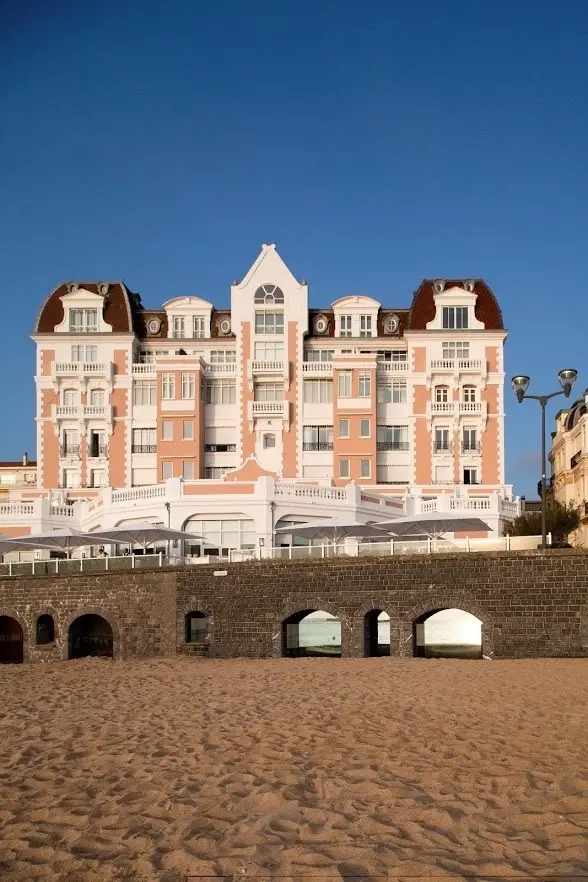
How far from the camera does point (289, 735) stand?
1468 cm

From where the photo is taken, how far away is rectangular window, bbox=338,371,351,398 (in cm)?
5781

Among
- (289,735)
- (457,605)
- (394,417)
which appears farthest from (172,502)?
(289,735)

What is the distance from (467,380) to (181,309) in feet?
63.4

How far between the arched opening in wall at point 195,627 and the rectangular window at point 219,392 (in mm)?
28422

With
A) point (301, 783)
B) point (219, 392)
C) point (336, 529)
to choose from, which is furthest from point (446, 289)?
point (301, 783)

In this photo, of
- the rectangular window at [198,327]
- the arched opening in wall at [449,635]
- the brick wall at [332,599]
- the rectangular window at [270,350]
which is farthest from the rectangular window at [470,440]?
the brick wall at [332,599]

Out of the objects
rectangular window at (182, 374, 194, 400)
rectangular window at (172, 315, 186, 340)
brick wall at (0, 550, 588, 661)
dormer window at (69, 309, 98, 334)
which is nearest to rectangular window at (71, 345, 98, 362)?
dormer window at (69, 309, 98, 334)

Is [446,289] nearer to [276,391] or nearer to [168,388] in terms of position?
[276,391]

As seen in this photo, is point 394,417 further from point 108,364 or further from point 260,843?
point 260,843

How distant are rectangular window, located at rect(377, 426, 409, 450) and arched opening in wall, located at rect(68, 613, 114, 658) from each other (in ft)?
78.6

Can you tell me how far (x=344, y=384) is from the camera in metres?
58.0

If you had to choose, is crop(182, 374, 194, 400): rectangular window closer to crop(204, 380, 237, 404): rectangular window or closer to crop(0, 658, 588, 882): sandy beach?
crop(204, 380, 237, 404): rectangular window

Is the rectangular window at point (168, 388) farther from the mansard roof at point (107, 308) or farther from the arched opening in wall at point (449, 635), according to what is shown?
the arched opening in wall at point (449, 635)

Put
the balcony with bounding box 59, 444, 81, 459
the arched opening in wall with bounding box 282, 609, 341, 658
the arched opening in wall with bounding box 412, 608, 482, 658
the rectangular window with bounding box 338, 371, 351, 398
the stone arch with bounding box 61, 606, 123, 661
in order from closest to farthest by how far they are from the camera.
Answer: the arched opening in wall with bounding box 412, 608, 482, 658
the stone arch with bounding box 61, 606, 123, 661
the arched opening in wall with bounding box 282, 609, 341, 658
the rectangular window with bounding box 338, 371, 351, 398
the balcony with bounding box 59, 444, 81, 459
